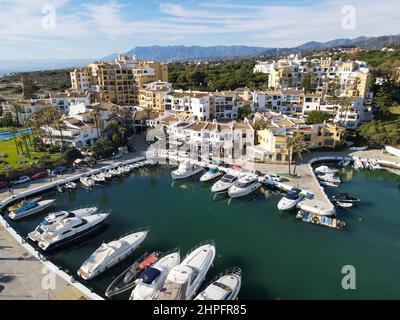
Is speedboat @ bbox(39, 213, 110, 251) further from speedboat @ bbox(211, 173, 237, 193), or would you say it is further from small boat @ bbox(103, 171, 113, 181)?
speedboat @ bbox(211, 173, 237, 193)

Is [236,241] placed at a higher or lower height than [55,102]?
lower

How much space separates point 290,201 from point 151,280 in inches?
872

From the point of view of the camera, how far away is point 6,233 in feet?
106

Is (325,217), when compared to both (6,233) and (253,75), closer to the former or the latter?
(6,233)

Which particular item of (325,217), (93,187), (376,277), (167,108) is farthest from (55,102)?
(376,277)

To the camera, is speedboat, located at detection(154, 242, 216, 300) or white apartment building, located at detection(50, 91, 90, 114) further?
white apartment building, located at detection(50, 91, 90, 114)

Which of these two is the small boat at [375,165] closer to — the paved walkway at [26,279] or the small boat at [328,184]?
the small boat at [328,184]

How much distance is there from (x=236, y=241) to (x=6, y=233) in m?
25.1

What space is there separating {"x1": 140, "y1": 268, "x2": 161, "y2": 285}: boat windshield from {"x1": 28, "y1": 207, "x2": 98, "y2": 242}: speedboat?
13.6 meters

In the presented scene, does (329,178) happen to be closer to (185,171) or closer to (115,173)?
Result: (185,171)

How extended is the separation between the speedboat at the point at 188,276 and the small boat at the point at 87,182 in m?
24.8

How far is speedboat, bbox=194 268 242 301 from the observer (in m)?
23.1

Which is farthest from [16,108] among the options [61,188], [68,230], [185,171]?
[68,230]

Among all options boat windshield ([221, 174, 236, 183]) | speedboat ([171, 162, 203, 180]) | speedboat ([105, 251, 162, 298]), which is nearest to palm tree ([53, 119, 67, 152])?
speedboat ([171, 162, 203, 180])
